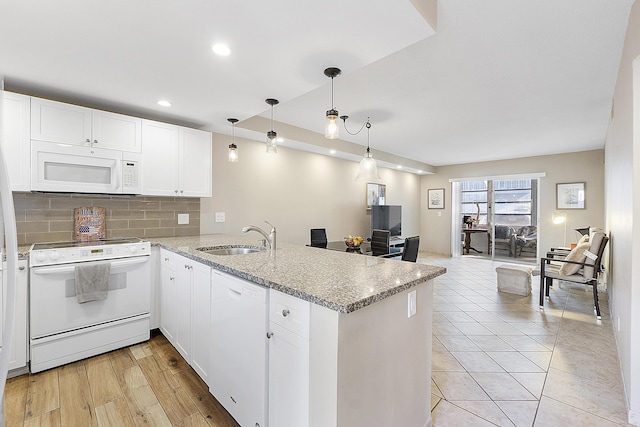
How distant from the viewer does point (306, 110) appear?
141 inches

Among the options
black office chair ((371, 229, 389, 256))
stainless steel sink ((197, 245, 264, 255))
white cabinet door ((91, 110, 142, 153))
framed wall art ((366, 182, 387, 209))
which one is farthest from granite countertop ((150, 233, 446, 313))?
framed wall art ((366, 182, 387, 209))

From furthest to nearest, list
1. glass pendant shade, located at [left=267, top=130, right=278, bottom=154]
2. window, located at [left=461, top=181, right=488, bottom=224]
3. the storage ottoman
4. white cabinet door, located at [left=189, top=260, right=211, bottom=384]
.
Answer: window, located at [left=461, top=181, right=488, bottom=224] → the storage ottoman → glass pendant shade, located at [left=267, top=130, right=278, bottom=154] → white cabinet door, located at [left=189, top=260, right=211, bottom=384]

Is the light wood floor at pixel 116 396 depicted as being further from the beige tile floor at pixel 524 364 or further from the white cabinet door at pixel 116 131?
the white cabinet door at pixel 116 131

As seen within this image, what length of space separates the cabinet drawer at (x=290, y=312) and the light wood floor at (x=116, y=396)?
88cm

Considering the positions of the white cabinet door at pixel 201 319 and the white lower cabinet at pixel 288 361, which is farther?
the white cabinet door at pixel 201 319

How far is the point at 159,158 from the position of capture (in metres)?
3.04

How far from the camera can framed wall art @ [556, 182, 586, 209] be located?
5883 millimetres

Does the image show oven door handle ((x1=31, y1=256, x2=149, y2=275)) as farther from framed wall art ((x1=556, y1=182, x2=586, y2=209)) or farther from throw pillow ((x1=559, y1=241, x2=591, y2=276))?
framed wall art ((x1=556, y1=182, x2=586, y2=209))

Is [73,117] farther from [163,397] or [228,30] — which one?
[163,397]

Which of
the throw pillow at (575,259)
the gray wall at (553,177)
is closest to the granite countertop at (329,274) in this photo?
the throw pillow at (575,259)

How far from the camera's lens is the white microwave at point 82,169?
7.88ft

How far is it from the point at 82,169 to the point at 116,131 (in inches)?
17.6

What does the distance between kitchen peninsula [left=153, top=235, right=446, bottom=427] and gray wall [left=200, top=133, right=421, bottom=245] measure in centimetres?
220

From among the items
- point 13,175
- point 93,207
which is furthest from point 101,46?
point 93,207
